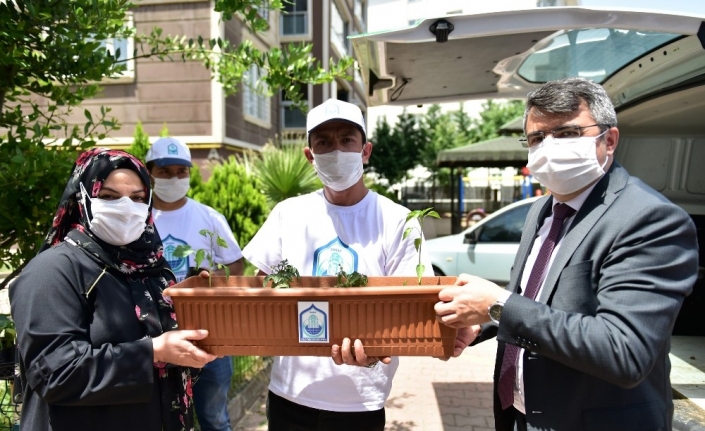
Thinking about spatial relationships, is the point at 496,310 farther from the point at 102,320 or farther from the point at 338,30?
the point at 338,30

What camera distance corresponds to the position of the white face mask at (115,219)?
1792 mm

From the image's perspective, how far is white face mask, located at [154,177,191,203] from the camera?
3.27 m

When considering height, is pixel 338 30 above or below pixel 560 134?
above

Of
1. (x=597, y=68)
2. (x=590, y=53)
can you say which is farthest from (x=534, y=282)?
(x=597, y=68)

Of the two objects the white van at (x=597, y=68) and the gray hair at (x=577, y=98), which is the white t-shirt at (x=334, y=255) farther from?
the white van at (x=597, y=68)

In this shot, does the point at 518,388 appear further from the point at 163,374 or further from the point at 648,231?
the point at 163,374

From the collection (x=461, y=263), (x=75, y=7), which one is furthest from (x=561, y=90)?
(x=461, y=263)

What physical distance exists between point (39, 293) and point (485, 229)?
23.6ft

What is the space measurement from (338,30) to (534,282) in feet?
77.3

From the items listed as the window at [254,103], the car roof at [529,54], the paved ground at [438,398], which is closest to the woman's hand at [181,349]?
the car roof at [529,54]

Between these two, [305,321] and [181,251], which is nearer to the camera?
[305,321]

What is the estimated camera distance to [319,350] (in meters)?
1.71

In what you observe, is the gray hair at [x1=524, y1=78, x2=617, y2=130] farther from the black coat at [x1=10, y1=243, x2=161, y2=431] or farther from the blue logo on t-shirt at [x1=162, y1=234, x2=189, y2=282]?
the blue logo on t-shirt at [x1=162, y1=234, x2=189, y2=282]

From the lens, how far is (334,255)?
6.96 feet
